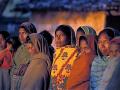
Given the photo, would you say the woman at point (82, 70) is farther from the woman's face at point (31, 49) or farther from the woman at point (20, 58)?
the woman at point (20, 58)

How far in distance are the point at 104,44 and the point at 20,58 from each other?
206cm

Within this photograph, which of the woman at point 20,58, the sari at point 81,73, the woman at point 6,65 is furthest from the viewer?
the woman at point 6,65

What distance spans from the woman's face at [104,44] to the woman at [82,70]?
0.78 ft

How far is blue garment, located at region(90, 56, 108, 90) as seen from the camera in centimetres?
1027

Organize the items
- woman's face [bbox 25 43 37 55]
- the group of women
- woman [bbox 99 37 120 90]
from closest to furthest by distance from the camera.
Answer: woman [bbox 99 37 120 90] < the group of women < woman's face [bbox 25 43 37 55]

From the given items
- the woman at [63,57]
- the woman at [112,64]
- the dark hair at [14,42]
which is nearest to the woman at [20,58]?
the dark hair at [14,42]

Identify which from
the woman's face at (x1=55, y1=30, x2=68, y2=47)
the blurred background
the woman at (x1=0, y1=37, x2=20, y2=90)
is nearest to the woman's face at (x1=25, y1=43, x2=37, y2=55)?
the woman's face at (x1=55, y1=30, x2=68, y2=47)

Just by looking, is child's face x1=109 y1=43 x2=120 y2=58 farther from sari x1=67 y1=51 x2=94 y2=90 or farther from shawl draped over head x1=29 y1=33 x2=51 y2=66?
shawl draped over head x1=29 y1=33 x2=51 y2=66

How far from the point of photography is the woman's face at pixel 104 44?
10352 millimetres

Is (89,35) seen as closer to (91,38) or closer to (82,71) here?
(91,38)

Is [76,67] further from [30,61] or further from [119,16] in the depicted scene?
[119,16]

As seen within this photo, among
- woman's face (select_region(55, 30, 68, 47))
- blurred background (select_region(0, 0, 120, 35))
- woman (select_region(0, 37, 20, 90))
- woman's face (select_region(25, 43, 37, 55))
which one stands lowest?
woman (select_region(0, 37, 20, 90))

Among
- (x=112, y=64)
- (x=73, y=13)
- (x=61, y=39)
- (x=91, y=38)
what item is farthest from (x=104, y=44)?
(x=73, y=13)

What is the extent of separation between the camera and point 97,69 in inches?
405
